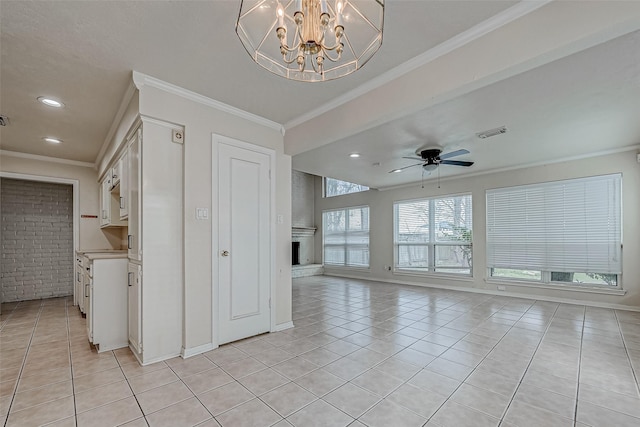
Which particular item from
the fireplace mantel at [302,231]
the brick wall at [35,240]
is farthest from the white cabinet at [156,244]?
the fireplace mantel at [302,231]

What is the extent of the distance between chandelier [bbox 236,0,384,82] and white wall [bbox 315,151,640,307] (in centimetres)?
510

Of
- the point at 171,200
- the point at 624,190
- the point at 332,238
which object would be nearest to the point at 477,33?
the point at 171,200

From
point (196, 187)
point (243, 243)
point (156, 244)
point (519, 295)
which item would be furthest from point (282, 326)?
point (519, 295)

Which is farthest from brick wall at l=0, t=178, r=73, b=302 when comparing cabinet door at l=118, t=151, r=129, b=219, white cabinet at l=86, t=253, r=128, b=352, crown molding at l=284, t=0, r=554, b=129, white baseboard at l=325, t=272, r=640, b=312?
white baseboard at l=325, t=272, r=640, b=312

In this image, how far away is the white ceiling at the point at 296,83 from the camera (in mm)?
1862

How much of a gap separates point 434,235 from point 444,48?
5.52 metres

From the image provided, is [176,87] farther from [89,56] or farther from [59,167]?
[59,167]

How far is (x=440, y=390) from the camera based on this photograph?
2.20 meters

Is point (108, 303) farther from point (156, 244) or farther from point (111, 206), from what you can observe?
point (111, 206)

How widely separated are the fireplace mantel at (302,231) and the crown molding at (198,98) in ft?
17.9

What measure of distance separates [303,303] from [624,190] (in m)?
5.62

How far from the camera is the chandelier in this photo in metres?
1.46

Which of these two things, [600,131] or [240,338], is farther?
[600,131]

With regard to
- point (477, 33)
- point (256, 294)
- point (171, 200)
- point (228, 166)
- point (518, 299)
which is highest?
point (477, 33)
